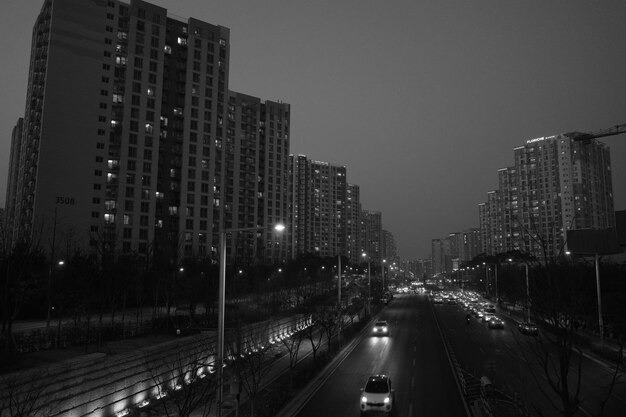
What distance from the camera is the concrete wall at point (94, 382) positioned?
547 inches

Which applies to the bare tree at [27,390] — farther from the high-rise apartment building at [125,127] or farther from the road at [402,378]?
the high-rise apartment building at [125,127]

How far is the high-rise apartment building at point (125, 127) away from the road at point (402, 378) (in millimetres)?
39178

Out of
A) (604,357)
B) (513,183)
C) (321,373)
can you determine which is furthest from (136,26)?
(513,183)

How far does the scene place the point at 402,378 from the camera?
2623cm

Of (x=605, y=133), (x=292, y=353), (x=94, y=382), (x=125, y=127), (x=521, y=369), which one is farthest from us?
(x=605, y=133)

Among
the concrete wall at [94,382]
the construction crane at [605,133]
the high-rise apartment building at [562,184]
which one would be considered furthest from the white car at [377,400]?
the high-rise apartment building at [562,184]

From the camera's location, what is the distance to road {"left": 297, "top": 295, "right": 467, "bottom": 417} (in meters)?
20.5

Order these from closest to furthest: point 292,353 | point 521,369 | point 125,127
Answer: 1. point 521,369
2. point 292,353
3. point 125,127

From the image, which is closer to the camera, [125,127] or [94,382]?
[94,382]

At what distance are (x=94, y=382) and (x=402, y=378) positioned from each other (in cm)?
1606

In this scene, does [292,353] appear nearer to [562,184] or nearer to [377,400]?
[377,400]

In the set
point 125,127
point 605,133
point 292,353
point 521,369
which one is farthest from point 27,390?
point 605,133

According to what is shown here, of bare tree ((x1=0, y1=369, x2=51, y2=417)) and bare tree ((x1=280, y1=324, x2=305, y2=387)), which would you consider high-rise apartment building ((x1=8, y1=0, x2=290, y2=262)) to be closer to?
bare tree ((x1=280, y1=324, x2=305, y2=387))

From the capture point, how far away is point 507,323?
53.5 meters
